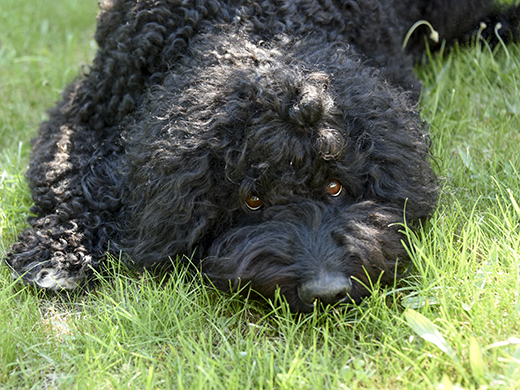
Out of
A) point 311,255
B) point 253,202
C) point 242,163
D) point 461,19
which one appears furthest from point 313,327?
point 461,19

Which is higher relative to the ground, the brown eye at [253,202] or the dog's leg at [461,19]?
the dog's leg at [461,19]

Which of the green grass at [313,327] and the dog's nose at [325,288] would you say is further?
the dog's nose at [325,288]

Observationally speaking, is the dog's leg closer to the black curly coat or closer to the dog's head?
the black curly coat

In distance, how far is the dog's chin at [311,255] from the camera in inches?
87.4

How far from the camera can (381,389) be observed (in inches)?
78.2

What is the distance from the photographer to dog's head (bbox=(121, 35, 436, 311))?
2.31 meters

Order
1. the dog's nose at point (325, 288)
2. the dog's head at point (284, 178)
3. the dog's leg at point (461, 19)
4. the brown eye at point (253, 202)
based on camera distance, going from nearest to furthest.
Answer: the dog's nose at point (325, 288)
the dog's head at point (284, 178)
the brown eye at point (253, 202)
the dog's leg at point (461, 19)

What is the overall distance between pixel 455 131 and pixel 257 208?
6.16 ft

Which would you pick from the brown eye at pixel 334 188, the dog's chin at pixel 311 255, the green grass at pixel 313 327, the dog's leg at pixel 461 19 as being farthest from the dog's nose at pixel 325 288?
the dog's leg at pixel 461 19

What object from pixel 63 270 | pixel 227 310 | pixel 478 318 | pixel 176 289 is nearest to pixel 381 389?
pixel 478 318

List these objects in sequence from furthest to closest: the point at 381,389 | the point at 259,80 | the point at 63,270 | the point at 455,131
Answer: the point at 455,131, the point at 63,270, the point at 259,80, the point at 381,389

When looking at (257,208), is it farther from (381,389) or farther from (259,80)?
(381,389)

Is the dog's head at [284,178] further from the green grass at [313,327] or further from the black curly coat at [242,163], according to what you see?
the green grass at [313,327]

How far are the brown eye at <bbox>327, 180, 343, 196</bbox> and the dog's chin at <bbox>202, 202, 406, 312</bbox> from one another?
0.25 feet
